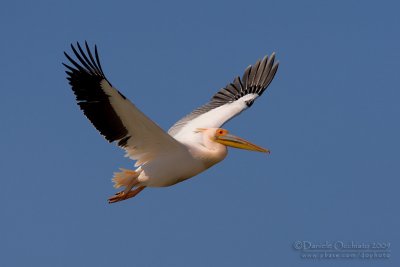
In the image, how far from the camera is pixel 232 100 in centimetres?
Result: 1538

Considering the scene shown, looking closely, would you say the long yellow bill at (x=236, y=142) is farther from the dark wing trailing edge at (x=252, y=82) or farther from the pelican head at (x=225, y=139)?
the dark wing trailing edge at (x=252, y=82)

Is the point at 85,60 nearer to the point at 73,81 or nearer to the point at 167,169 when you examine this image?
the point at 73,81

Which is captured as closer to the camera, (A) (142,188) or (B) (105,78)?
(B) (105,78)

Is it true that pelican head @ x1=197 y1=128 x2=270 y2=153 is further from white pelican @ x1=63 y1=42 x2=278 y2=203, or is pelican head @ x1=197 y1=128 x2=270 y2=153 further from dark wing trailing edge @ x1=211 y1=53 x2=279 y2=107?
dark wing trailing edge @ x1=211 y1=53 x2=279 y2=107

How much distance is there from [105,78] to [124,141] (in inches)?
44.2

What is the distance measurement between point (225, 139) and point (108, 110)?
6.60ft

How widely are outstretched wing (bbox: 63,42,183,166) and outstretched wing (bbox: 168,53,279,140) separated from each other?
158cm

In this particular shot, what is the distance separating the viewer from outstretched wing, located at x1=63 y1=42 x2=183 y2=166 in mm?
11461

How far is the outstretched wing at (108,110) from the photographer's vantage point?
11.5 meters

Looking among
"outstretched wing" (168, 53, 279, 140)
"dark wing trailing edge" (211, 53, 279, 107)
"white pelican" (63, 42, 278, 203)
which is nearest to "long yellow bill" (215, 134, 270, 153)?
"white pelican" (63, 42, 278, 203)

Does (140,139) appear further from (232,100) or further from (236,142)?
(232,100)

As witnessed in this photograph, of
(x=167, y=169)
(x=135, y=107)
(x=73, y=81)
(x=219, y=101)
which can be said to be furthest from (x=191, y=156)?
(x=219, y=101)

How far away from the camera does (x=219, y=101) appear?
50.6ft

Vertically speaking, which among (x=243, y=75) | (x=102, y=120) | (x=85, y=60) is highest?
(x=243, y=75)
